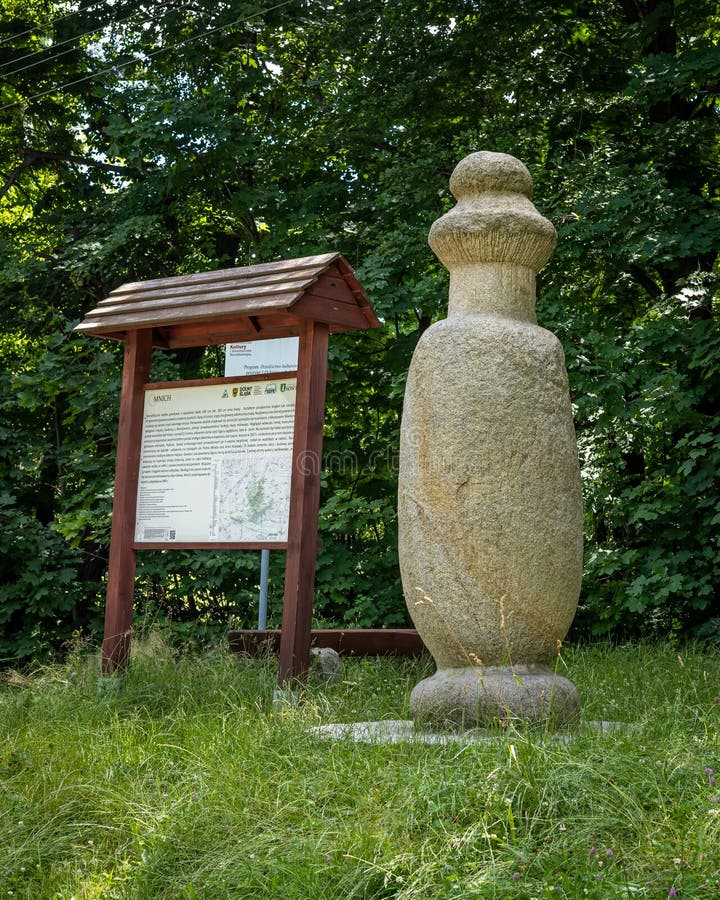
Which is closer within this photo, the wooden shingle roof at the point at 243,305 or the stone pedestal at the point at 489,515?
the stone pedestal at the point at 489,515

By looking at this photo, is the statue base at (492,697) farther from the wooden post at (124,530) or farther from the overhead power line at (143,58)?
the overhead power line at (143,58)

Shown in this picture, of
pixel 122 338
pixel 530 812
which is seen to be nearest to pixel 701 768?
pixel 530 812

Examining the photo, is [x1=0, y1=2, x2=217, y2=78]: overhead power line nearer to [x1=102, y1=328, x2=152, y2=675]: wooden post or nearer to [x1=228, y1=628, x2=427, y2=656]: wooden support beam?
[x1=102, y1=328, x2=152, y2=675]: wooden post

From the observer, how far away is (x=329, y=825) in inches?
148

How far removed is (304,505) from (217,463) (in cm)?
75

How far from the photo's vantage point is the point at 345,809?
3846 millimetres

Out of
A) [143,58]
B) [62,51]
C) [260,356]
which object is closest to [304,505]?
[260,356]

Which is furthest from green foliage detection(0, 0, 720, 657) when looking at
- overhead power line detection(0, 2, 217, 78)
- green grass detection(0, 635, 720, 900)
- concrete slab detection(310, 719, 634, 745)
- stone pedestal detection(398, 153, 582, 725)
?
concrete slab detection(310, 719, 634, 745)

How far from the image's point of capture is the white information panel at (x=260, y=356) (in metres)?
8.46

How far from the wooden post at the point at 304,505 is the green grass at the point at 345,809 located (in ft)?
1.94

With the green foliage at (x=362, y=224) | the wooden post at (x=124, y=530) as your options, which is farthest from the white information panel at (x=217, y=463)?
the green foliage at (x=362, y=224)

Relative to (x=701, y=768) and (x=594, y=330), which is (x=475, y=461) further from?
(x=594, y=330)

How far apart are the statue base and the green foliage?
4461 mm

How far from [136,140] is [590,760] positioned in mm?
8906
